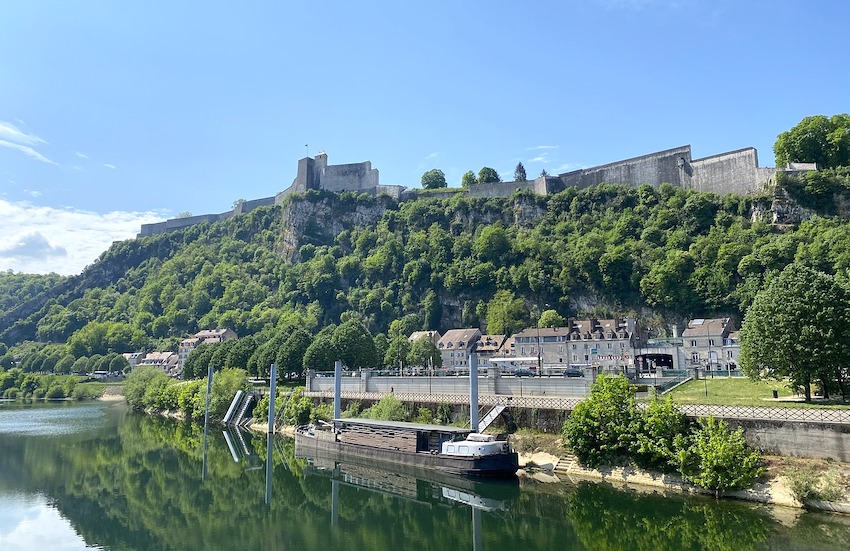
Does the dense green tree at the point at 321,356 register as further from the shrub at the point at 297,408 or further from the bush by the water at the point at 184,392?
the bush by the water at the point at 184,392

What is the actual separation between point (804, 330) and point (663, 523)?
11.2 metres

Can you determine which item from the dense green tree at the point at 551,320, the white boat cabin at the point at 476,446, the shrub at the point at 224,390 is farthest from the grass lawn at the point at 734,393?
the shrub at the point at 224,390

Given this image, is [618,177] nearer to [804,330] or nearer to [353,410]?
[353,410]

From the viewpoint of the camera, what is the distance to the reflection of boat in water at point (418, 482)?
1013 inches

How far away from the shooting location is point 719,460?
2222 centimetres

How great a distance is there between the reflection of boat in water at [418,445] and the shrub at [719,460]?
8193 millimetres

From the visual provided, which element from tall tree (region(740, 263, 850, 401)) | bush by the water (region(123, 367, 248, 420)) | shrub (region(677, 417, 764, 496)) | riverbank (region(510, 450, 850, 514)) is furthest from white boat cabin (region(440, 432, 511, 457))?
bush by the water (region(123, 367, 248, 420))

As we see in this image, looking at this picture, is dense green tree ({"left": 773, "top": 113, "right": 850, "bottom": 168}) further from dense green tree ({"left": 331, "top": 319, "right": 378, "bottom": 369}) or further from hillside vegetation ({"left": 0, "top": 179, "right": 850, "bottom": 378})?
dense green tree ({"left": 331, "top": 319, "right": 378, "bottom": 369})

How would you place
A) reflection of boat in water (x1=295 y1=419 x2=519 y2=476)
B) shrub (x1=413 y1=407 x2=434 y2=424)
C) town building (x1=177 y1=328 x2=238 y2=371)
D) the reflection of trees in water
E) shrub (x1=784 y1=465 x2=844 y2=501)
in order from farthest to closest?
town building (x1=177 y1=328 x2=238 y2=371) → shrub (x1=413 y1=407 x2=434 y2=424) → reflection of boat in water (x1=295 y1=419 x2=519 y2=476) → shrub (x1=784 y1=465 x2=844 y2=501) → the reflection of trees in water

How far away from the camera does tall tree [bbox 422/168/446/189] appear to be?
12556 cm

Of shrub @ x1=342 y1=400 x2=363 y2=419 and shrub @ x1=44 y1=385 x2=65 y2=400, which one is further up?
shrub @ x1=342 y1=400 x2=363 y2=419

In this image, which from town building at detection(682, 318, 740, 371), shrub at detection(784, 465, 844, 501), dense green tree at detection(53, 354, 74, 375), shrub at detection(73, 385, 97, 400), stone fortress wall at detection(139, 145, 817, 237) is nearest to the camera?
shrub at detection(784, 465, 844, 501)

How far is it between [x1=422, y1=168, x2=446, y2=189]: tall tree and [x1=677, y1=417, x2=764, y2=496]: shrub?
344 ft

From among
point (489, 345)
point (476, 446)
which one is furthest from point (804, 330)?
point (489, 345)
